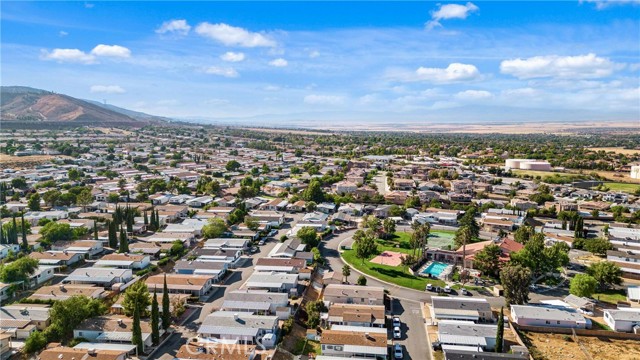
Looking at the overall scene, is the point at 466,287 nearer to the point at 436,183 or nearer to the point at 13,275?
the point at 13,275

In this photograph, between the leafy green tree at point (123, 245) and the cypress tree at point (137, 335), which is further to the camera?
the leafy green tree at point (123, 245)

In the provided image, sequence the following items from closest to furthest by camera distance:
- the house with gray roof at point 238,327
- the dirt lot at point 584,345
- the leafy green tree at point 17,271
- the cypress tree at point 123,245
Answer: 1. the dirt lot at point 584,345
2. the house with gray roof at point 238,327
3. the leafy green tree at point 17,271
4. the cypress tree at point 123,245

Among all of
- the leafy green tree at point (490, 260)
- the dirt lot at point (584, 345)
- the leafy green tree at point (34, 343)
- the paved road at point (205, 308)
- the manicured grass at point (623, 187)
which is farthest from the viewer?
the manicured grass at point (623, 187)

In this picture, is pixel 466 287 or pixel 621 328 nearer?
pixel 621 328

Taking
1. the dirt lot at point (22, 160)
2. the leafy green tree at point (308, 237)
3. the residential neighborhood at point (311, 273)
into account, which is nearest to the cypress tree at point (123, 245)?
the residential neighborhood at point (311, 273)

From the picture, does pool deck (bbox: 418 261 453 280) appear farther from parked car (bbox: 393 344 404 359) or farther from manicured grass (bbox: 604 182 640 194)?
manicured grass (bbox: 604 182 640 194)

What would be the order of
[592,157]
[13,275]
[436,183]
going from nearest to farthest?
[13,275]
[436,183]
[592,157]

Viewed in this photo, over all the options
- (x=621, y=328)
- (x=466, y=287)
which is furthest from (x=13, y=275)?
(x=621, y=328)

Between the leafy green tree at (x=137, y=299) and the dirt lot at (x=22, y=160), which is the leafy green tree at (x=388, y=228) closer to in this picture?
the leafy green tree at (x=137, y=299)
